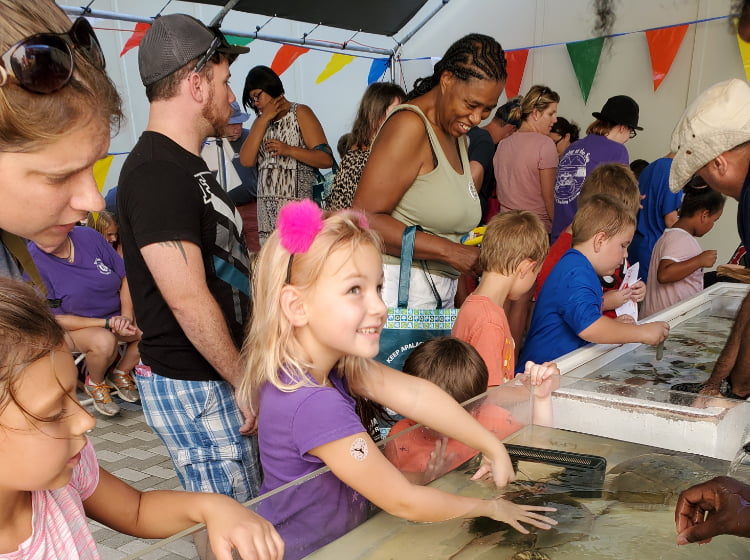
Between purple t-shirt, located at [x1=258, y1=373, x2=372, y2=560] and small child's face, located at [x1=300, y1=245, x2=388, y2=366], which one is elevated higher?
small child's face, located at [x1=300, y1=245, x2=388, y2=366]

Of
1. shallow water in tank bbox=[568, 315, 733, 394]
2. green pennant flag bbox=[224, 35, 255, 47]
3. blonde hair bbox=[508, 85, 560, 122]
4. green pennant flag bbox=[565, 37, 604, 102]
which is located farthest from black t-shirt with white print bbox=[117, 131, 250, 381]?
green pennant flag bbox=[565, 37, 604, 102]

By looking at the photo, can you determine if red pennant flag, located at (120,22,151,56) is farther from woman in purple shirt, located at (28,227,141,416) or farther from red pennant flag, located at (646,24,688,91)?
red pennant flag, located at (646,24,688,91)

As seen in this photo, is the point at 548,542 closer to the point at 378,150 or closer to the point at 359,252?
the point at 359,252

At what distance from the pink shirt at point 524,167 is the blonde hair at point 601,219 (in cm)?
164

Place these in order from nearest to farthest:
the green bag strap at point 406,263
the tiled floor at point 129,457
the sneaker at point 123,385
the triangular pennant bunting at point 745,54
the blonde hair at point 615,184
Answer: the green bag strap at point 406,263 < the tiled floor at point 129,457 < the blonde hair at point 615,184 < the sneaker at point 123,385 < the triangular pennant bunting at point 745,54

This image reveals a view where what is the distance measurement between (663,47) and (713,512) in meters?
6.00

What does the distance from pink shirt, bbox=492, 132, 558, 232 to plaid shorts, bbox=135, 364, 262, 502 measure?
309 cm

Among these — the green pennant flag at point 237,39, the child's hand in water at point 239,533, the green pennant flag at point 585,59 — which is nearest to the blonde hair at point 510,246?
the child's hand in water at point 239,533

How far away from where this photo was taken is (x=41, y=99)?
0.81m

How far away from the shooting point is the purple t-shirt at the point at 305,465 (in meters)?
1.04

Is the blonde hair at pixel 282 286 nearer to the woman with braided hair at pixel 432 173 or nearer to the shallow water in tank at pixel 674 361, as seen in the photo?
the woman with braided hair at pixel 432 173

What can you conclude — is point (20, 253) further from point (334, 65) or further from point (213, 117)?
point (334, 65)

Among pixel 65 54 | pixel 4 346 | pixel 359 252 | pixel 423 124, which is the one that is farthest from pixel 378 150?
pixel 4 346

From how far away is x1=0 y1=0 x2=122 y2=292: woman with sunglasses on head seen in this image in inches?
30.9
